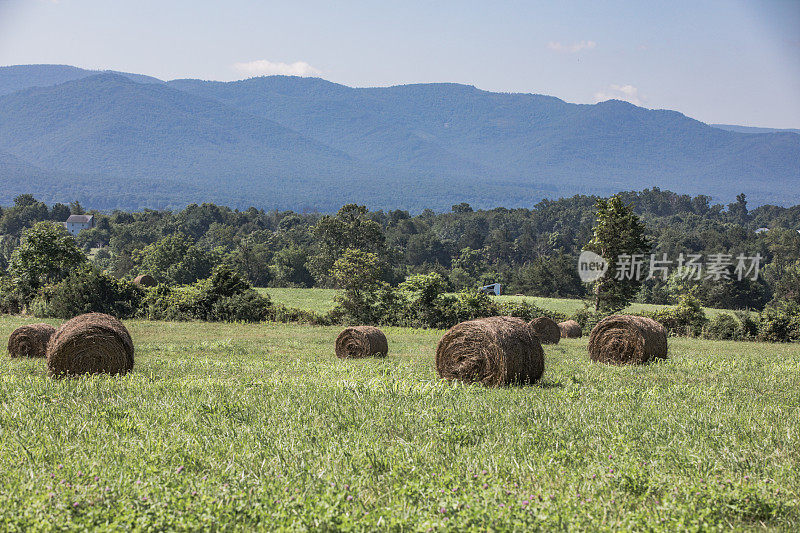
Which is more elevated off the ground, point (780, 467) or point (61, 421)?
point (780, 467)

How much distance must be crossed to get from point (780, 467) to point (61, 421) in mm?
7956

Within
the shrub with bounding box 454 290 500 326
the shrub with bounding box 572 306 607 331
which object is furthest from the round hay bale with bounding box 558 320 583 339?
the shrub with bounding box 454 290 500 326

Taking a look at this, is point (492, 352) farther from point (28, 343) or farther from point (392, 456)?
point (28, 343)

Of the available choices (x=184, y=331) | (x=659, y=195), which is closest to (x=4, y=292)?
(x=184, y=331)

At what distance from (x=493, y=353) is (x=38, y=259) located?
116 feet

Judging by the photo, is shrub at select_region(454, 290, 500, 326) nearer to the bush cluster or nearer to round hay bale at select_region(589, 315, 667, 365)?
the bush cluster

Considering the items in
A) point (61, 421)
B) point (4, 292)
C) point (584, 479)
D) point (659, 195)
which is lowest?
point (4, 292)

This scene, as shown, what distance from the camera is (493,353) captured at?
1135 centimetres

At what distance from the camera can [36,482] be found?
17.7 feet

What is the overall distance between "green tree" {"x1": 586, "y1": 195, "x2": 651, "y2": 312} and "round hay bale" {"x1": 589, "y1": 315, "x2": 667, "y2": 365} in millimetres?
27963

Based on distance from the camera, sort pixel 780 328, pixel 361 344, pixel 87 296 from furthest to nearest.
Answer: pixel 87 296
pixel 780 328
pixel 361 344

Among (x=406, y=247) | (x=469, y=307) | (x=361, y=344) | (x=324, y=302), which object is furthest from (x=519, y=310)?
(x=406, y=247)

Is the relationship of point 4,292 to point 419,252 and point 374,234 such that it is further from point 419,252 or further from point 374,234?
point 419,252

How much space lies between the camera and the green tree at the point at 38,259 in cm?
3778
